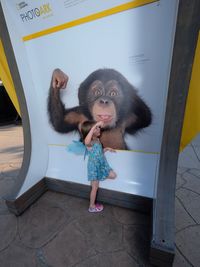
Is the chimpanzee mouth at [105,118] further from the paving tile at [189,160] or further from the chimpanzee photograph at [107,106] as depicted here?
the paving tile at [189,160]

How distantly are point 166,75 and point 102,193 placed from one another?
1.48 meters

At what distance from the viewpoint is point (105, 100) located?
1.86 meters

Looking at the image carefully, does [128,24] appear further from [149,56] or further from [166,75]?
[166,75]

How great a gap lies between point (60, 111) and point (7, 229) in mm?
1429

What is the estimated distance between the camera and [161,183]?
1.64 m

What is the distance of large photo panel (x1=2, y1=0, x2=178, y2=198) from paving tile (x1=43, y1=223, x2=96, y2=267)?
1.99 ft

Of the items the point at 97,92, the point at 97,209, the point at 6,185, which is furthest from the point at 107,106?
the point at 6,185

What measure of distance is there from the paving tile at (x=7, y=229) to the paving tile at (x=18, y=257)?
0.09 metres

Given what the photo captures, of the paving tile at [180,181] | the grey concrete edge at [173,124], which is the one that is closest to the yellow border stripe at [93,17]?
the grey concrete edge at [173,124]

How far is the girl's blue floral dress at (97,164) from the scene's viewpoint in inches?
78.2

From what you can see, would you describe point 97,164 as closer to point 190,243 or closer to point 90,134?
point 90,134

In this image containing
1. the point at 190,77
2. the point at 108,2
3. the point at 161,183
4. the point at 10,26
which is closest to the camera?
the point at 190,77

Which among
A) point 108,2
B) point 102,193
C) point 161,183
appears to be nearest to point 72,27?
point 108,2

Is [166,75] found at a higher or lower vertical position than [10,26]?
lower
